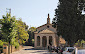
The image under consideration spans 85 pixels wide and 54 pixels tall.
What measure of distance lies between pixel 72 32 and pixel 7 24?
45.0 ft

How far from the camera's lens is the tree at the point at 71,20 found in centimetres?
3322

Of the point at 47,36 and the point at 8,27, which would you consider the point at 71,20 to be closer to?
the point at 8,27

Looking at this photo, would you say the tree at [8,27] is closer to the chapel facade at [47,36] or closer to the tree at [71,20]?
the tree at [71,20]

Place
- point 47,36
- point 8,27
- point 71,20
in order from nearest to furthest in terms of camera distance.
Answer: point 8,27 < point 71,20 < point 47,36

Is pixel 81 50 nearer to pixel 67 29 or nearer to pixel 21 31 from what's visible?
pixel 67 29

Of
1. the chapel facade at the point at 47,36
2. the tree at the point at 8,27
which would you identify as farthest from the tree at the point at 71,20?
the chapel facade at the point at 47,36

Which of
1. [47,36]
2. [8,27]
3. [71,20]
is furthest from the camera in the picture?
[47,36]

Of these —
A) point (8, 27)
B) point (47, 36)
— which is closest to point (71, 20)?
point (8, 27)

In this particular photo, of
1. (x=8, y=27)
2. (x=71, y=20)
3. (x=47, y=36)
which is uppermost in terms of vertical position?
(x=71, y=20)

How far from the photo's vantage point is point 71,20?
33719mm

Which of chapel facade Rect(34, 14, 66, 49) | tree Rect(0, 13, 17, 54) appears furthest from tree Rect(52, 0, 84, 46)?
chapel facade Rect(34, 14, 66, 49)

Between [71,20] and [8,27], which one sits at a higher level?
[71,20]

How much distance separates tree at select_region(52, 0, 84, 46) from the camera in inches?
1308

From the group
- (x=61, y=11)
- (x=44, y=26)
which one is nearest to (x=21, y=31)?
(x=44, y=26)
